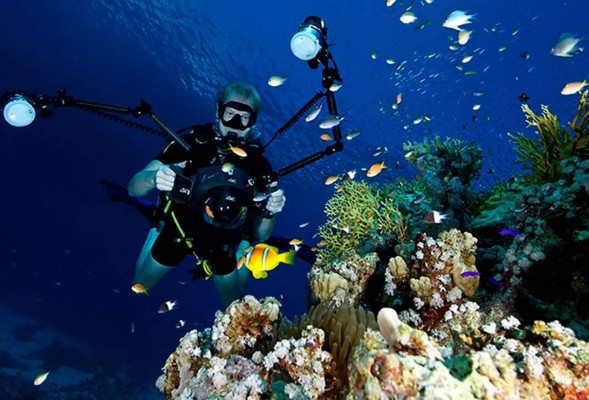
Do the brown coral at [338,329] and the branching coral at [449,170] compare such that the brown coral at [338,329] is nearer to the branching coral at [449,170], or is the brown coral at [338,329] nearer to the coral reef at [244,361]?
the coral reef at [244,361]

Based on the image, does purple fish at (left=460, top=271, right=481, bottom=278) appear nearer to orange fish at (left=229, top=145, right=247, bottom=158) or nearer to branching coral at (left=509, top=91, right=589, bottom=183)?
branching coral at (left=509, top=91, right=589, bottom=183)

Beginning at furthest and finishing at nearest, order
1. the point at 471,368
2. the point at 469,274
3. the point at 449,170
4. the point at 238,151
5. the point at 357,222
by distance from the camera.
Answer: the point at 449,170 < the point at 357,222 < the point at 238,151 < the point at 469,274 < the point at 471,368

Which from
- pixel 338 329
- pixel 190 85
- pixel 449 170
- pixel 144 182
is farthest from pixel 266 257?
pixel 190 85

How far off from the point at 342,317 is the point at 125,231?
203 ft

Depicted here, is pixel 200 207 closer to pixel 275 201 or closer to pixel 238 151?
pixel 238 151

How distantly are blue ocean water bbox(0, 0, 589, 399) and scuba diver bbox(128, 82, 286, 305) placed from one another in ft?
67.5

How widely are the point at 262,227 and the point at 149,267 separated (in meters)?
2.13

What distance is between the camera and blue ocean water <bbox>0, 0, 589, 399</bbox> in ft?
98.0

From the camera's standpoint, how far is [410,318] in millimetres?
3721

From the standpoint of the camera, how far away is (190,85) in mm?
35719

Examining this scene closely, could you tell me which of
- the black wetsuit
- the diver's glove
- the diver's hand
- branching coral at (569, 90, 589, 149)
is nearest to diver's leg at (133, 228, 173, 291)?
the black wetsuit

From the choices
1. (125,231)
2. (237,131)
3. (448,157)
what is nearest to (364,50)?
(448,157)

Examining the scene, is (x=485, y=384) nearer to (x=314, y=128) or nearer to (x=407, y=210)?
(x=407, y=210)

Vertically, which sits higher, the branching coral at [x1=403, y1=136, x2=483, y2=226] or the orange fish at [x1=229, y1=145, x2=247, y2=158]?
the branching coral at [x1=403, y1=136, x2=483, y2=226]
